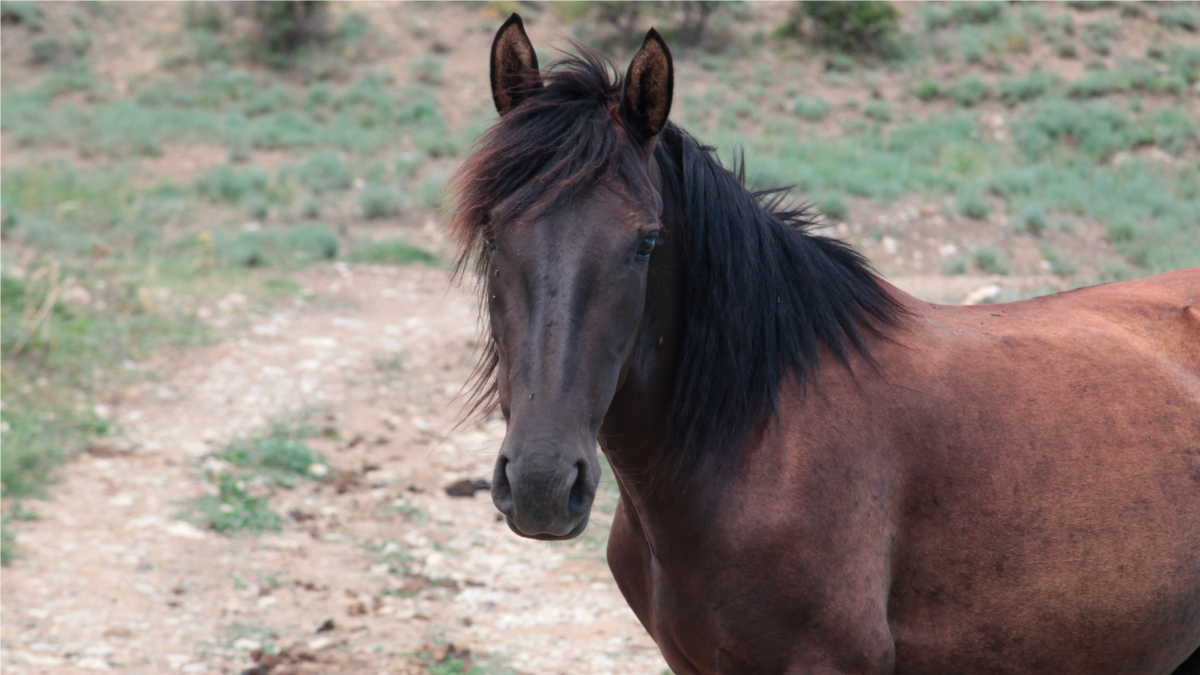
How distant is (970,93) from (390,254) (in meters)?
13.6

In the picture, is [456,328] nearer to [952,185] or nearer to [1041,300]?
[1041,300]

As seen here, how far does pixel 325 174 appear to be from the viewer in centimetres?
1269

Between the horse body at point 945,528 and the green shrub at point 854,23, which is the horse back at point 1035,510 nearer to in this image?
the horse body at point 945,528

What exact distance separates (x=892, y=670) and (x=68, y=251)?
861 centimetres

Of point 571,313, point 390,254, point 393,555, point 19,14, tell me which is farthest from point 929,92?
point 19,14

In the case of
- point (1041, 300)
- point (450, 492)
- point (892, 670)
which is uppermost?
point (1041, 300)

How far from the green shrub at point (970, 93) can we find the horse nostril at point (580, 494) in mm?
18364

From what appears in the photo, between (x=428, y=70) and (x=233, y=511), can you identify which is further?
(x=428, y=70)

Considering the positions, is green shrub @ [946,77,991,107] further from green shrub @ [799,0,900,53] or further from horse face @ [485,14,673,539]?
horse face @ [485,14,673,539]

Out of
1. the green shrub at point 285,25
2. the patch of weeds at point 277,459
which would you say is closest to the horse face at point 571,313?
the patch of weeds at point 277,459

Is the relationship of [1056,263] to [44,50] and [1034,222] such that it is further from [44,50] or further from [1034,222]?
[44,50]

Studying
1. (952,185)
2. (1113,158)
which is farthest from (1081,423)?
(1113,158)

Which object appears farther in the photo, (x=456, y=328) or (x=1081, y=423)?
(x=456, y=328)

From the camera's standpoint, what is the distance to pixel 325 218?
36.8 ft
